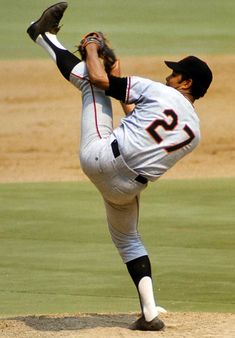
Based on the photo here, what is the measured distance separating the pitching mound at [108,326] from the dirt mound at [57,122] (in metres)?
7.01

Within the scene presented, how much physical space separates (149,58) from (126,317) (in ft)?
39.8

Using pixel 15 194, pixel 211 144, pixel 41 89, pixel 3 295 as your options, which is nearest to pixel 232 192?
pixel 15 194

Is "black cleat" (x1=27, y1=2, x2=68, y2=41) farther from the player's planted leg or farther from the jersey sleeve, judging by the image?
the player's planted leg

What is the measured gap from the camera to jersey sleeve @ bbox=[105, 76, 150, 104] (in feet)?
19.5

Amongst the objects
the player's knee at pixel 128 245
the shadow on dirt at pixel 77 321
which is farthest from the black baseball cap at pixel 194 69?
the shadow on dirt at pixel 77 321

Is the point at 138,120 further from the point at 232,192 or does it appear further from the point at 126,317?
the point at 232,192

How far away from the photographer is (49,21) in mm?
6148

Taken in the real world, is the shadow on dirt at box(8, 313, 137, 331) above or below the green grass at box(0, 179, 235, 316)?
above

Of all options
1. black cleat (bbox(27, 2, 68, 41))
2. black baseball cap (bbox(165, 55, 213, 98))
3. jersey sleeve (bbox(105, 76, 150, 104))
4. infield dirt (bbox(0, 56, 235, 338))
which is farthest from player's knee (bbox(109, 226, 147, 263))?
infield dirt (bbox(0, 56, 235, 338))

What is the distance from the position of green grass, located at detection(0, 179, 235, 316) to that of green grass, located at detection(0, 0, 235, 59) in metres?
6.90

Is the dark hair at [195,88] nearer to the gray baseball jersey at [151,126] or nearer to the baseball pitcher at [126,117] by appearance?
the baseball pitcher at [126,117]

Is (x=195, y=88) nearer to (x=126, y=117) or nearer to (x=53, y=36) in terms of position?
(x=126, y=117)

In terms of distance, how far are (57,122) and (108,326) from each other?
10.1m

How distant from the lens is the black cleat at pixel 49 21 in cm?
609
